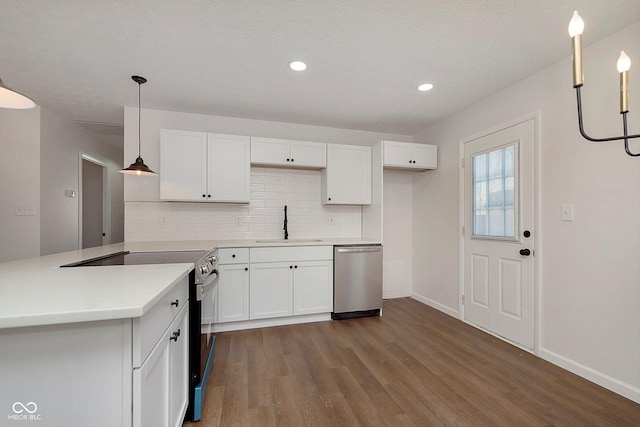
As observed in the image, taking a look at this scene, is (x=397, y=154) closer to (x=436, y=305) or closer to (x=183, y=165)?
(x=436, y=305)

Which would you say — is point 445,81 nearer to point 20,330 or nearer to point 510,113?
point 510,113

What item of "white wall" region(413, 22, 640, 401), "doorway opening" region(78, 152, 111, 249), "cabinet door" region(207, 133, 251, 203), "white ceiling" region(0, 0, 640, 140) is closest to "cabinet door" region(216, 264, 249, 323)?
"cabinet door" region(207, 133, 251, 203)

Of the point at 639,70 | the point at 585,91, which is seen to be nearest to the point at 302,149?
the point at 585,91

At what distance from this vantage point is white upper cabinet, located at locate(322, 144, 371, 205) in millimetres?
3551

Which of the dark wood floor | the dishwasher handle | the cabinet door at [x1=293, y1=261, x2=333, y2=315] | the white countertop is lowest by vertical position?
the dark wood floor

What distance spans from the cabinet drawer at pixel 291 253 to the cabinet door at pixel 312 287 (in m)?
0.07

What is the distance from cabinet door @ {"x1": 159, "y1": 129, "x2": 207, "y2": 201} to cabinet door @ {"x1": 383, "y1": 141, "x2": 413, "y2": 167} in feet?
7.13

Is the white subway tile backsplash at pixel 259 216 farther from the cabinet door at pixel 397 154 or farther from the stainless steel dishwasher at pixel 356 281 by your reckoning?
the cabinet door at pixel 397 154

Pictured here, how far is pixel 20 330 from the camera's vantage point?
80 centimetres

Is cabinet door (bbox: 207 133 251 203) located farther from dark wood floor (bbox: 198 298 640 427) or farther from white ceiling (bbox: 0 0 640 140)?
dark wood floor (bbox: 198 298 640 427)

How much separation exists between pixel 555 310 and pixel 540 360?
1.45 ft

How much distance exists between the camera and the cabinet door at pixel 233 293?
285 cm

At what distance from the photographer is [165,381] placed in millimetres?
1220

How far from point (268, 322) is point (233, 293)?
1.73 ft
